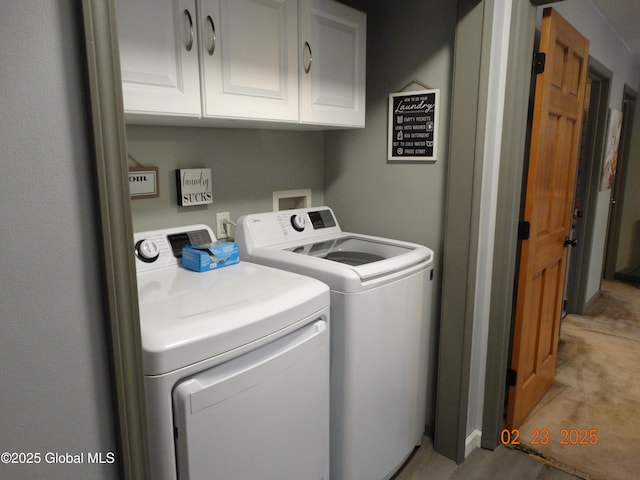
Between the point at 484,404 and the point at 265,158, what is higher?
the point at 265,158

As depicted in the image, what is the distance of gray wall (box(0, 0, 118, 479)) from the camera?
1.94 ft

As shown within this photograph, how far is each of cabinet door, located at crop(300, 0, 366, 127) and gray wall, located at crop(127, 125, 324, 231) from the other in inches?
14.0

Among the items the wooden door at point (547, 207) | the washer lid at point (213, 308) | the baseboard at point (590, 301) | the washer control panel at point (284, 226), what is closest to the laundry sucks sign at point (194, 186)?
the washer control panel at point (284, 226)

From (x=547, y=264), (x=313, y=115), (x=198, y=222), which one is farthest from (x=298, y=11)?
(x=547, y=264)

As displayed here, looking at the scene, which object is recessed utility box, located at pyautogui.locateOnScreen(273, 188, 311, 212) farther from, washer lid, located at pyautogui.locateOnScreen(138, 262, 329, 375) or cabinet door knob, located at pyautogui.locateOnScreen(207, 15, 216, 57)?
cabinet door knob, located at pyautogui.locateOnScreen(207, 15, 216, 57)

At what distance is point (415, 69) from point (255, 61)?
0.80m

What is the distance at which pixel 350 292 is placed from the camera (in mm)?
1454

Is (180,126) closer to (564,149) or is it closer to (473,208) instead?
(473,208)

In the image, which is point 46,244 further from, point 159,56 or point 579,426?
point 579,426

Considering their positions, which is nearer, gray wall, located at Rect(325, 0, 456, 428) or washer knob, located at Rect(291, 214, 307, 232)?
gray wall, located at Rect(325, 0, 456, 428)

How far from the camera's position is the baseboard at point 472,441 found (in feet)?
6.58

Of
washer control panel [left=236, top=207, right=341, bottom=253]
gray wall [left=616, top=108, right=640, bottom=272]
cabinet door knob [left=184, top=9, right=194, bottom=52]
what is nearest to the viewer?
cabinet door knob [left=184, top=9, right=194, bottom=52]

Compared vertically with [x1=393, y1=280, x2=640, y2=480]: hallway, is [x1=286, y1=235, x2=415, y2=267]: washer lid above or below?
above
